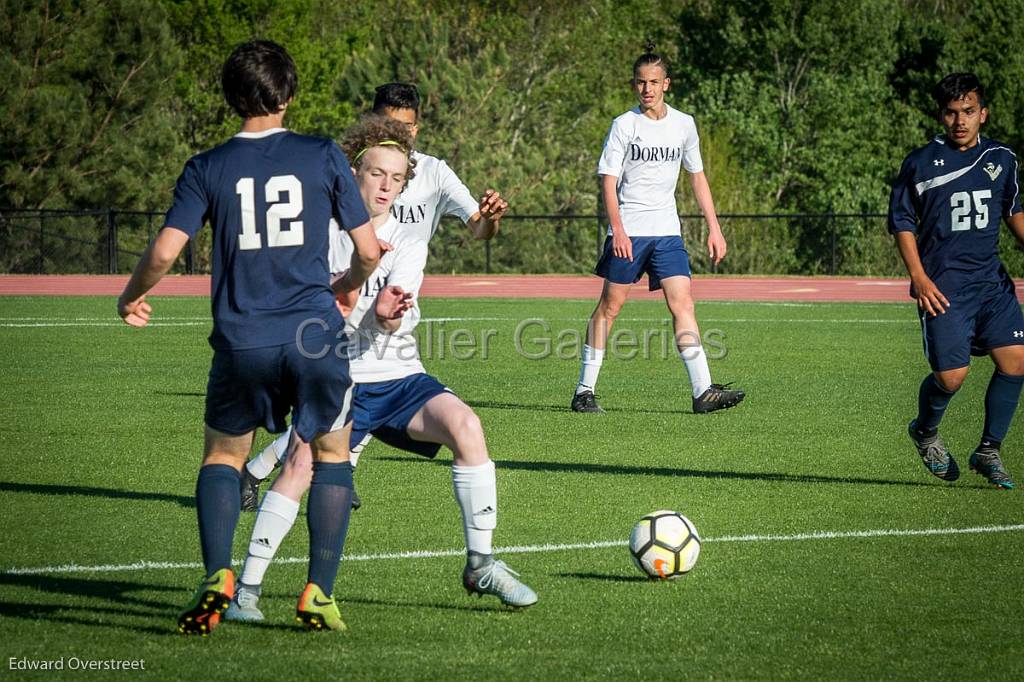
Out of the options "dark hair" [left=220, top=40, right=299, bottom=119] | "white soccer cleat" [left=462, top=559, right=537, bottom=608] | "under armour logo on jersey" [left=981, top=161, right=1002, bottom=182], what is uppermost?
"dark hair" [left=220, top=40, right=299, bottom=119]

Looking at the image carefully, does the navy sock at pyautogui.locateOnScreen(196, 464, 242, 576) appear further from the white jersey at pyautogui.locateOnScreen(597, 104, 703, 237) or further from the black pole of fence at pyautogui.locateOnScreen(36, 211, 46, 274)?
the black pole of fence at pyautogui.locateOnScreen(36, 211, 46, 274)

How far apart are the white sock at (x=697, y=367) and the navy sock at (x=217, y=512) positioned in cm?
632

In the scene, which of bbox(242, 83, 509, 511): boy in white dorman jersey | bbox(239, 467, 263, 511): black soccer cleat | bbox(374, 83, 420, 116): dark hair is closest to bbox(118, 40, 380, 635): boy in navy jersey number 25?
bbox(242, 83, 509, 511): boy in white dorman jersey

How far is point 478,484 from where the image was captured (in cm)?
530

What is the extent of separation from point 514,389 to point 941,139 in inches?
224

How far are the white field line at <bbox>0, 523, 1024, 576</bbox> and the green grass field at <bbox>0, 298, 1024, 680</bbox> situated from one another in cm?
2

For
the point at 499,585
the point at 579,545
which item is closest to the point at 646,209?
the point at 579,545

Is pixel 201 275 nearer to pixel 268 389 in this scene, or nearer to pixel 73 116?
pixel 73 116

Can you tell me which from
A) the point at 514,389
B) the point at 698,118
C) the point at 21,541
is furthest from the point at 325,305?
the point at 698,118

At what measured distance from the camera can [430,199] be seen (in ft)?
24.6

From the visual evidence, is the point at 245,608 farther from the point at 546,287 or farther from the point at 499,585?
the point at 546,287

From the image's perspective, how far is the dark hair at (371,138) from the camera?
5.52 metres

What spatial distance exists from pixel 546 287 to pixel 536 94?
1984cm

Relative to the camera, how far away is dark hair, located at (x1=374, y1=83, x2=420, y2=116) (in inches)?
306
